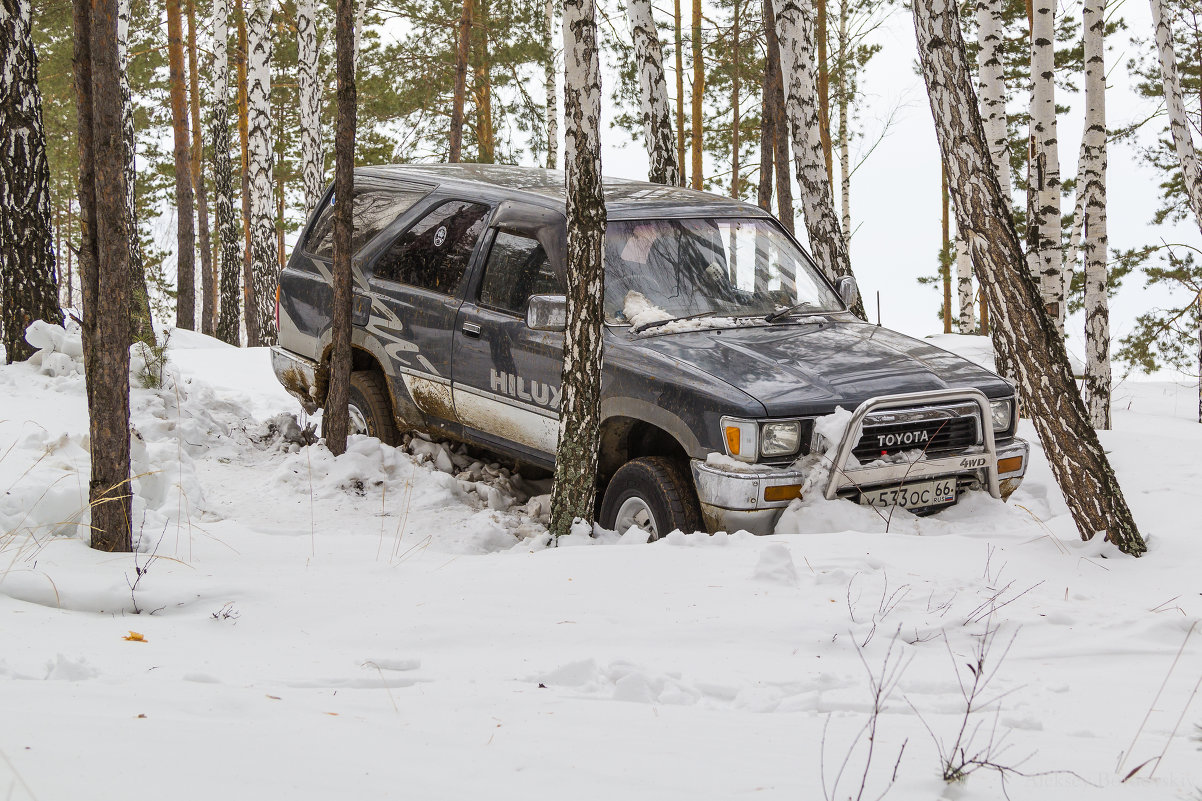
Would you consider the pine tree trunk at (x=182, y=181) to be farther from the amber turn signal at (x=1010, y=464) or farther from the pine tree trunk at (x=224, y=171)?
the amber turn signal at (x=1010, y=464)

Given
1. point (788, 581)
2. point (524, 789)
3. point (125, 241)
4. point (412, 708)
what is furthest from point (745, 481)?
point (125, 241)

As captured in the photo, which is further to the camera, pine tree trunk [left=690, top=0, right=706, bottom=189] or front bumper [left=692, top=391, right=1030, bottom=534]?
pine tree trunk [left=690, top=0, right=706, bottom=189]

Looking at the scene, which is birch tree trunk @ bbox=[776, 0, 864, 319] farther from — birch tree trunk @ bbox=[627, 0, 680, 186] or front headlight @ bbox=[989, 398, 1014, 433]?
front headlight @ bbox=[989, 398, 1014, 433]

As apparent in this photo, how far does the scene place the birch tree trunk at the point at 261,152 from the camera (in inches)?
674

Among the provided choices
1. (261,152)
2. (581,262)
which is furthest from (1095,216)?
(261,152)

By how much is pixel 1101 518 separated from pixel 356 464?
4.11m

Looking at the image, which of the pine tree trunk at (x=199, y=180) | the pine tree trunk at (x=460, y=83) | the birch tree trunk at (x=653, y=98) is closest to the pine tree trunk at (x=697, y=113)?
the pine tree trunk at (x=460, y=83)

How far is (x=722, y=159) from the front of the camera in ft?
94.4

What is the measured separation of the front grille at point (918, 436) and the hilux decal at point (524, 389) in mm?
1689

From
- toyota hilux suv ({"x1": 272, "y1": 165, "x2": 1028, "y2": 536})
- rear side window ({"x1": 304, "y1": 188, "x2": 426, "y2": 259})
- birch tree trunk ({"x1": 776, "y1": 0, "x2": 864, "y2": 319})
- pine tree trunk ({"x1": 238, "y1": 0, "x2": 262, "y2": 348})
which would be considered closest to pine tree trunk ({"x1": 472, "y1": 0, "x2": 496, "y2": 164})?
pine tree trunk ({"x1": 238, "y1": 0, "x2": 262, "y2": 348})

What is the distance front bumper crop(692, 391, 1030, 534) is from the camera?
4648mm

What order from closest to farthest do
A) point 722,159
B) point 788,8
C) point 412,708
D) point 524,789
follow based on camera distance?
point 524,789, point 412,708, point 788,8, point 722,159

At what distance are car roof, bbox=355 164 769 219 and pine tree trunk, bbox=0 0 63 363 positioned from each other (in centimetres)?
278

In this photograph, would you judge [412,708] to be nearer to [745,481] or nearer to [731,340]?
[745,481]
